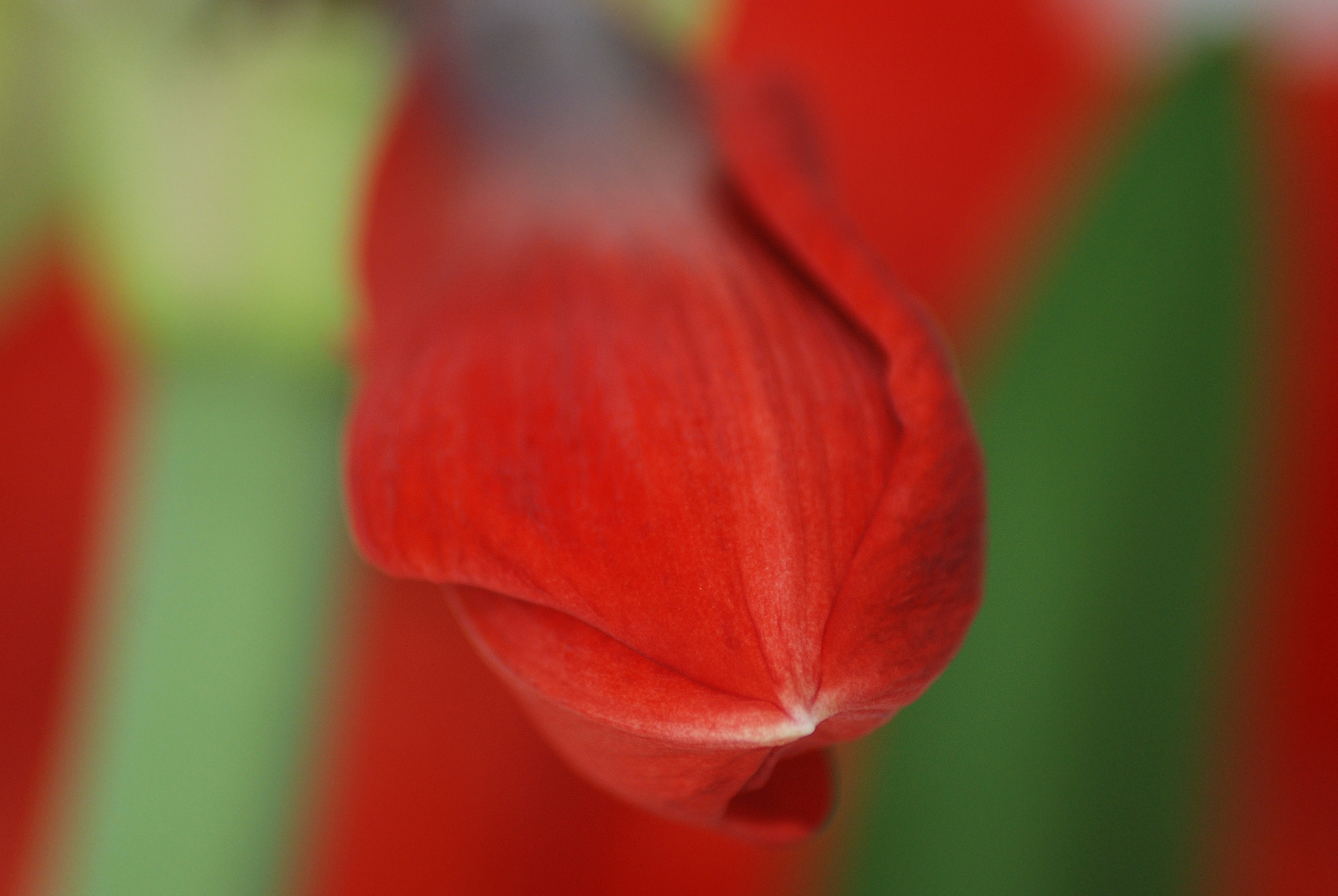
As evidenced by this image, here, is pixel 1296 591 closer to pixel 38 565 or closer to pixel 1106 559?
pixel 1106 559

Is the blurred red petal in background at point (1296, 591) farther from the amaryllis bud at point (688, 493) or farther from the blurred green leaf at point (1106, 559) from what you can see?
the amaryllis bud at point (688, 493)

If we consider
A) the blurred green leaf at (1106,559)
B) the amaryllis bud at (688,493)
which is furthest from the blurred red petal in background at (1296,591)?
the amaryllis bud at (688,493)

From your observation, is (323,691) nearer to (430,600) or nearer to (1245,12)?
(430,600)

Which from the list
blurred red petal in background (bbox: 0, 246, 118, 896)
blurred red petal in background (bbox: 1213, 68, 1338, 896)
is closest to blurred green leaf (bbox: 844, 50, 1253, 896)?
blurred red petal in background (bbox: 1213, 68, 1338, 896)

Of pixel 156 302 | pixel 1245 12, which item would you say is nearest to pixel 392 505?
pixel 156 302

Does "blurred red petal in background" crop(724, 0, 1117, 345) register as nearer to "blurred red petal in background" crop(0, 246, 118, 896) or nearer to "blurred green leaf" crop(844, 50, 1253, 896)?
"blurred green leaf" crop(844, 50, 1253, 896)
